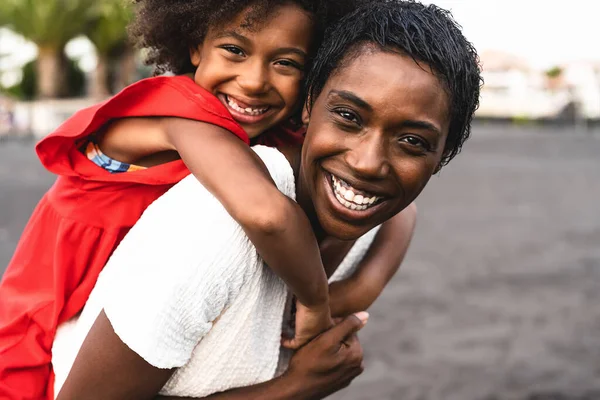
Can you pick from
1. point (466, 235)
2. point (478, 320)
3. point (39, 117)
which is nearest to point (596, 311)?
point (478, 320)

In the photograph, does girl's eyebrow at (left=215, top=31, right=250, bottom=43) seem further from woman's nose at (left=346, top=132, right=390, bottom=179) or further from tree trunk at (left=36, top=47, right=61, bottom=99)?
tree trunk at (left=36, top=47, right=61, bottom=99)

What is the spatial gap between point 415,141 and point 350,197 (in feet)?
0.71

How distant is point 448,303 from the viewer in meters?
6.95

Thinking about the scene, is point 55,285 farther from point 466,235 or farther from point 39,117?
point 39,117

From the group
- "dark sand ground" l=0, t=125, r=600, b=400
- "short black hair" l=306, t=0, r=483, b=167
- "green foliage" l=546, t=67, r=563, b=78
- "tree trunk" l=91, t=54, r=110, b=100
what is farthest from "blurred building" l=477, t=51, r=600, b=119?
"short black hair" l=306, t=0, r=483, b=167

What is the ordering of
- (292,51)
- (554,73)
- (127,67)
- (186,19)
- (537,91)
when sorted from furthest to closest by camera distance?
(554,73) < (537,91) < (127,67) < (186,19) < (292,51)

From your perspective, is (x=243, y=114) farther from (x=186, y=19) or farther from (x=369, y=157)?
(x=369, y=157)

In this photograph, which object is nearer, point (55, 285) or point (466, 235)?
point (55, 285)

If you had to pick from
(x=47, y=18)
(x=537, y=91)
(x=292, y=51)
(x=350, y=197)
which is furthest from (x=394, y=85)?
(x=537, y=91)

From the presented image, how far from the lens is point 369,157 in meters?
1.83

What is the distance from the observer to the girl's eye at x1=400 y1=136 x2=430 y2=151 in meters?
1.88

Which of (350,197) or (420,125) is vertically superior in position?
(420,125)

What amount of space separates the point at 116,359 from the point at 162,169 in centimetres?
63

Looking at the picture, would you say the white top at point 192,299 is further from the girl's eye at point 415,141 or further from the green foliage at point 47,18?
the green foliage at point 47,18
